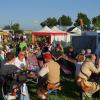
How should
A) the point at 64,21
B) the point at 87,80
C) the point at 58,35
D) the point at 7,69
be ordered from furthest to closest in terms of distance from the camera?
the point at 64,21 < the point at 58,35 < the point at 7,69 < the point at 87,80

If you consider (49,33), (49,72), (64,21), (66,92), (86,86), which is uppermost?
(64,21)

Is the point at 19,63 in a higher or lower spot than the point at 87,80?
higher

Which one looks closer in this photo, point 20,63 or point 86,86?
point 86,86

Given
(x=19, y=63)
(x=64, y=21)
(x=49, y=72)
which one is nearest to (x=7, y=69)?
(x=19, y=63)

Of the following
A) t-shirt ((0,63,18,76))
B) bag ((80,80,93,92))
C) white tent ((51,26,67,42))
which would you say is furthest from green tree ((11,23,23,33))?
bag ((80,80,93,92))

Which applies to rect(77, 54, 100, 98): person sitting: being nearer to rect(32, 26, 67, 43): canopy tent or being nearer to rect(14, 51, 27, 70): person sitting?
rect(14, 51, 27, 70): person sitting

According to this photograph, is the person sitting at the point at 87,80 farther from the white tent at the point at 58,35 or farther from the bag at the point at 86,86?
the white tent at the point at 58,35

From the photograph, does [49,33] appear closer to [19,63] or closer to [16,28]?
[19,63]

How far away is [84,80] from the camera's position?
8109 mm

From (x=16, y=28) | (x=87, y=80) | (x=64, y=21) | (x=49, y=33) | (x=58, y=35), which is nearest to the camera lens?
(x=87, y=80)

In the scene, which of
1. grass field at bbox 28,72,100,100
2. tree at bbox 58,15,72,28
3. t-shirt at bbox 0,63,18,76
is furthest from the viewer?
tree at bbox 58,15,72,28

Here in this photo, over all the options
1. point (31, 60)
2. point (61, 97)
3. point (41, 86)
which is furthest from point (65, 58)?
point (41, 86)

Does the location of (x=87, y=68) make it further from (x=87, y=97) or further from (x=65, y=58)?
(x=65, y=58)

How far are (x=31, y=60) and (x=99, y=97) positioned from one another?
291 cm
